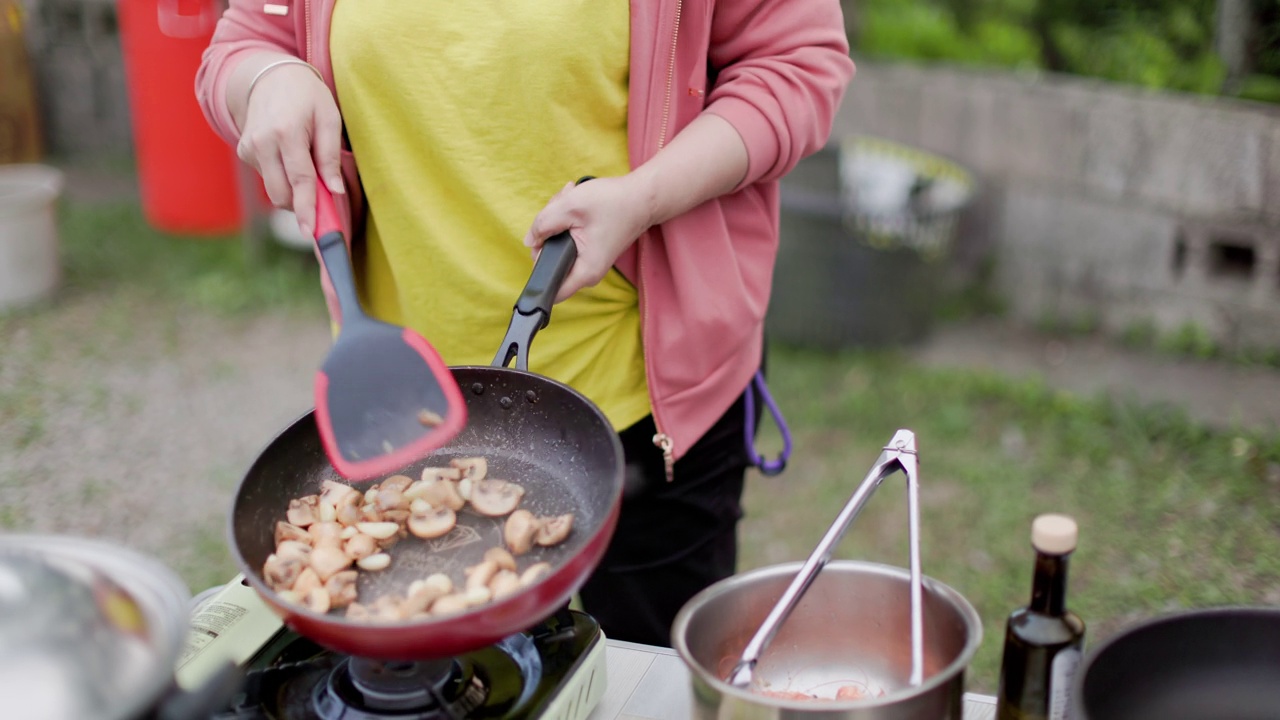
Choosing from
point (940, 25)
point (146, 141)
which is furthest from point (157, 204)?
point (940, 25)

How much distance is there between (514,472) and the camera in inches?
51.6

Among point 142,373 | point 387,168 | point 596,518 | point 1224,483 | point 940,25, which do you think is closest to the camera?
point 596,518

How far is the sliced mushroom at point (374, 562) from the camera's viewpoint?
1162mm

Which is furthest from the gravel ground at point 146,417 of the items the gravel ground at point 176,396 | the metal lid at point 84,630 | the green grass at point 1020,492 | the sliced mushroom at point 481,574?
the metal lid at point 84,630

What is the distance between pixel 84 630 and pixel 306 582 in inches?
10.7

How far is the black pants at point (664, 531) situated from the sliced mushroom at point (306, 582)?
59 centimetres

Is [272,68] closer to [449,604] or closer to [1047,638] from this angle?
[449,604]

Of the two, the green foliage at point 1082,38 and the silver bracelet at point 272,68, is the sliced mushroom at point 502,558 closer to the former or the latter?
the silver bracelet at point 272,68

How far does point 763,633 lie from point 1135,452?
8.75 ft

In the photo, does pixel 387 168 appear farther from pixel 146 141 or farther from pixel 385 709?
pixel 146 141

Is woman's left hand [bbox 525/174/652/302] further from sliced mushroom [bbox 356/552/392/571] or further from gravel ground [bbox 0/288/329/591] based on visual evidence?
gravel ground [bbox 0/288/329/591]

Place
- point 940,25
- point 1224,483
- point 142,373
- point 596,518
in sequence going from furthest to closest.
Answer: point 940,25, point 142,373, point 1224,483, point 596,518

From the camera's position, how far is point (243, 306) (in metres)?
4.53

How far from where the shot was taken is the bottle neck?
3.46 ft
